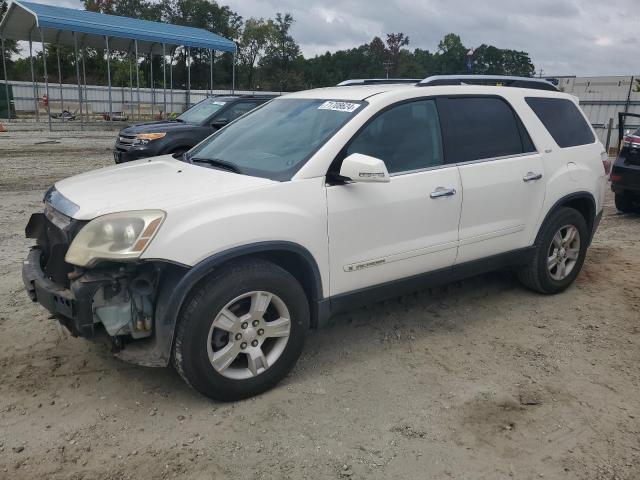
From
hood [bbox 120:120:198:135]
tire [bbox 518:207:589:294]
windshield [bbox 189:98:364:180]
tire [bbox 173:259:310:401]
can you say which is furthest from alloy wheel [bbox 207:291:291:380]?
hood [bbox 120:120:198:135]

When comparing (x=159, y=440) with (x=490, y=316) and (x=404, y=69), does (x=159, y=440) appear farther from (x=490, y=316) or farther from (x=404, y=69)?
(x=404, y=69)

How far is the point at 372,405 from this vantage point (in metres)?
3.31

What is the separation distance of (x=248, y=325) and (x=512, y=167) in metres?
2.53

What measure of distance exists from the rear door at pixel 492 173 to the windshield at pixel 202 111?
24.4 feet

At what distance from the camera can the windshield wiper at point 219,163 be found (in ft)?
12.0

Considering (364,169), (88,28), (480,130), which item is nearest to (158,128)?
(480,130)

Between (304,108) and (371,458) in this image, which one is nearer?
(371,458)

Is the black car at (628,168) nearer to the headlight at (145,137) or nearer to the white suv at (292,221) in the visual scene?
the white suv at (292,221)

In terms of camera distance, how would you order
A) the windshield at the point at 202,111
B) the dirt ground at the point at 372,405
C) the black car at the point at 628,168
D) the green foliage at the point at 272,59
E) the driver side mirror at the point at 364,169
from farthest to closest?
the green foliage at the point at 272,59 < the windshield at the point at 202,111 < the black car at the point at 628,168 < the driver side mirror at the point at 364,169 < the dirt ground at the point at 372,405

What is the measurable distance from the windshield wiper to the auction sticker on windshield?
0.80 m

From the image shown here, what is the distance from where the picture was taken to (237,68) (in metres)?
71.3

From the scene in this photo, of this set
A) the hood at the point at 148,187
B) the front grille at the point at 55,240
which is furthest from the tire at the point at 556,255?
the front grille at the point at 55,240

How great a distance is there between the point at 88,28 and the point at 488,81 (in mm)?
19738

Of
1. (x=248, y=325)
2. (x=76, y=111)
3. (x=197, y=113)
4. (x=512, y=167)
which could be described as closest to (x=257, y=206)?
(x=248, y=325)
